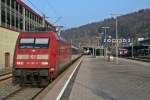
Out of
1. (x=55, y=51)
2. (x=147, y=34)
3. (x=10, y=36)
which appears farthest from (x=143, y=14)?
(x=55, y=51)

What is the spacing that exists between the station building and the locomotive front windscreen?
20.0m

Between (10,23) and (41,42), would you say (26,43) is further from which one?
(10,23)

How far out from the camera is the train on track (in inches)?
825

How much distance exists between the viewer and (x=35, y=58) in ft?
69.7

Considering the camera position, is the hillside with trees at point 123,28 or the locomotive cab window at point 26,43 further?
the hillside with trees at point 123,28

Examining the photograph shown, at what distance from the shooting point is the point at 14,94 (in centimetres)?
1795

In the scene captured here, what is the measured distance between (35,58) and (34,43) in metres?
1.02

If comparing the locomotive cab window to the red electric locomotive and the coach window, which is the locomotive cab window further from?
the coach window

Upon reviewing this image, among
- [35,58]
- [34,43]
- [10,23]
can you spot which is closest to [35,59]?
[35,58]

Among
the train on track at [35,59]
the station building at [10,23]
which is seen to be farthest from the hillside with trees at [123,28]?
the train on track at [35,59]

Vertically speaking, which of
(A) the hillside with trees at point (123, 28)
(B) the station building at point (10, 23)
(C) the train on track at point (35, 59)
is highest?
(A) the hillside with trees at point (123, 28)

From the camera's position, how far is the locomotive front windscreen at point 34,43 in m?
21.7

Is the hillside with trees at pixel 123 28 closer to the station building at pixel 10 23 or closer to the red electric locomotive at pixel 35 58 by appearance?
the station building at pixel 10 23

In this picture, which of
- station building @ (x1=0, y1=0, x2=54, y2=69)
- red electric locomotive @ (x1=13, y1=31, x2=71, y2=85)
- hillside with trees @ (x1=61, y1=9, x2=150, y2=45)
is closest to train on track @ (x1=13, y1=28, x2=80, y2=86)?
red electric locomotive @ (x1=13, y1=31, x2=71, y2=85)
